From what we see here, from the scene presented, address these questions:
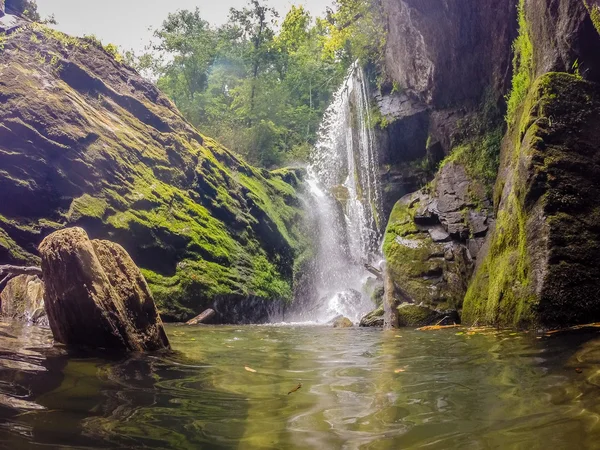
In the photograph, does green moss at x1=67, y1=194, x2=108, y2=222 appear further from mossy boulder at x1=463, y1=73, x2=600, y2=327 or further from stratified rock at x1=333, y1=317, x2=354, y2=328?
mossy boulder at x1=463, y1=73, x2=600, y2=327

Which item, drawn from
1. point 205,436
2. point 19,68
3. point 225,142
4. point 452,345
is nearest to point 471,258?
point 452,345

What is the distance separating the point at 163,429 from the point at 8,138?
9.58m

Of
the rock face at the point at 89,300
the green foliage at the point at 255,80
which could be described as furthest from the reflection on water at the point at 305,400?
the green foliage at the point at 255,80

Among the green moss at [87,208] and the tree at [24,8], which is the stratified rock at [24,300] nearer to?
the green moss at [87,208]

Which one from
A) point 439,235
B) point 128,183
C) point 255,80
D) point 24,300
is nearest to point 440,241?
point 439,235

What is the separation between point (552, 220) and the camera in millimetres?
5707

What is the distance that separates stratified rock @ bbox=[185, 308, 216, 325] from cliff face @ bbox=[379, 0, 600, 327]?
419 centimetres

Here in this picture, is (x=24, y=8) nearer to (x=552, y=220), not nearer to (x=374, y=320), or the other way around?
(x=374, y=320)

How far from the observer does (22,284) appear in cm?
755

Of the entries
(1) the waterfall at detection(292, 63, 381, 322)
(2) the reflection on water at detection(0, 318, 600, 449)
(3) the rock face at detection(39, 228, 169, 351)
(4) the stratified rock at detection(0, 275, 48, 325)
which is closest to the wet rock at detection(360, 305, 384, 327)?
(1) the waterfall at detection(292, 63, 381, 322)

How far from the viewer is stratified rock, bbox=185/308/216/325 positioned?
8.61 metres

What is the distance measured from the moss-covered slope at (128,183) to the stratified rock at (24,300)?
97 cm

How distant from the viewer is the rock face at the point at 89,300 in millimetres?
3744

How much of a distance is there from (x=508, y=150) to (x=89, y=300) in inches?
324
